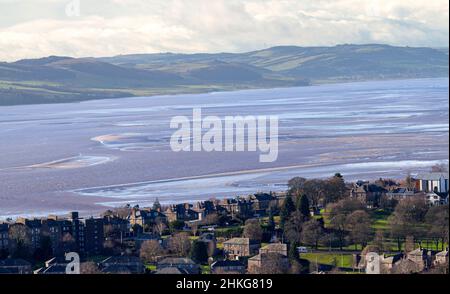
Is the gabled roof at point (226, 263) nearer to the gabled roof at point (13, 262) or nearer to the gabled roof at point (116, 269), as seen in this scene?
the gabled roof at point (116, 269)

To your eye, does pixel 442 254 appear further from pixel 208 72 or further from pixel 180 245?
pixel 208 72

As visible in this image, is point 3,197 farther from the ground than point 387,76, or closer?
closer

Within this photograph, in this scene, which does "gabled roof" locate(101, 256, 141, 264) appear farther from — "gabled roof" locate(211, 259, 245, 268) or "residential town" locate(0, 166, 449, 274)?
"gabled roof" locate(211, 259, 245, 268)

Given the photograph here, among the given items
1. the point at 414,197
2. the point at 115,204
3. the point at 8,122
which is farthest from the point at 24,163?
the point at 8,122

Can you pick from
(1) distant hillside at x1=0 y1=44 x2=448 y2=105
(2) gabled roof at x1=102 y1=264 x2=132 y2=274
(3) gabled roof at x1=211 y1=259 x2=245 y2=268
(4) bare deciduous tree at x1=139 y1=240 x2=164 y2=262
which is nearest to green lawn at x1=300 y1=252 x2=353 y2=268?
(3) gabled roof at x1=211 y1=259 x2=245 y2=268

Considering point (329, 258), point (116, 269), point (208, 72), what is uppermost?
point (208, 72)

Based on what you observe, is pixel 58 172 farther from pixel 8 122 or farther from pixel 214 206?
pixel 8 122

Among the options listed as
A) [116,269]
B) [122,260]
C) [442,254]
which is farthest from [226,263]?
[442,254]
